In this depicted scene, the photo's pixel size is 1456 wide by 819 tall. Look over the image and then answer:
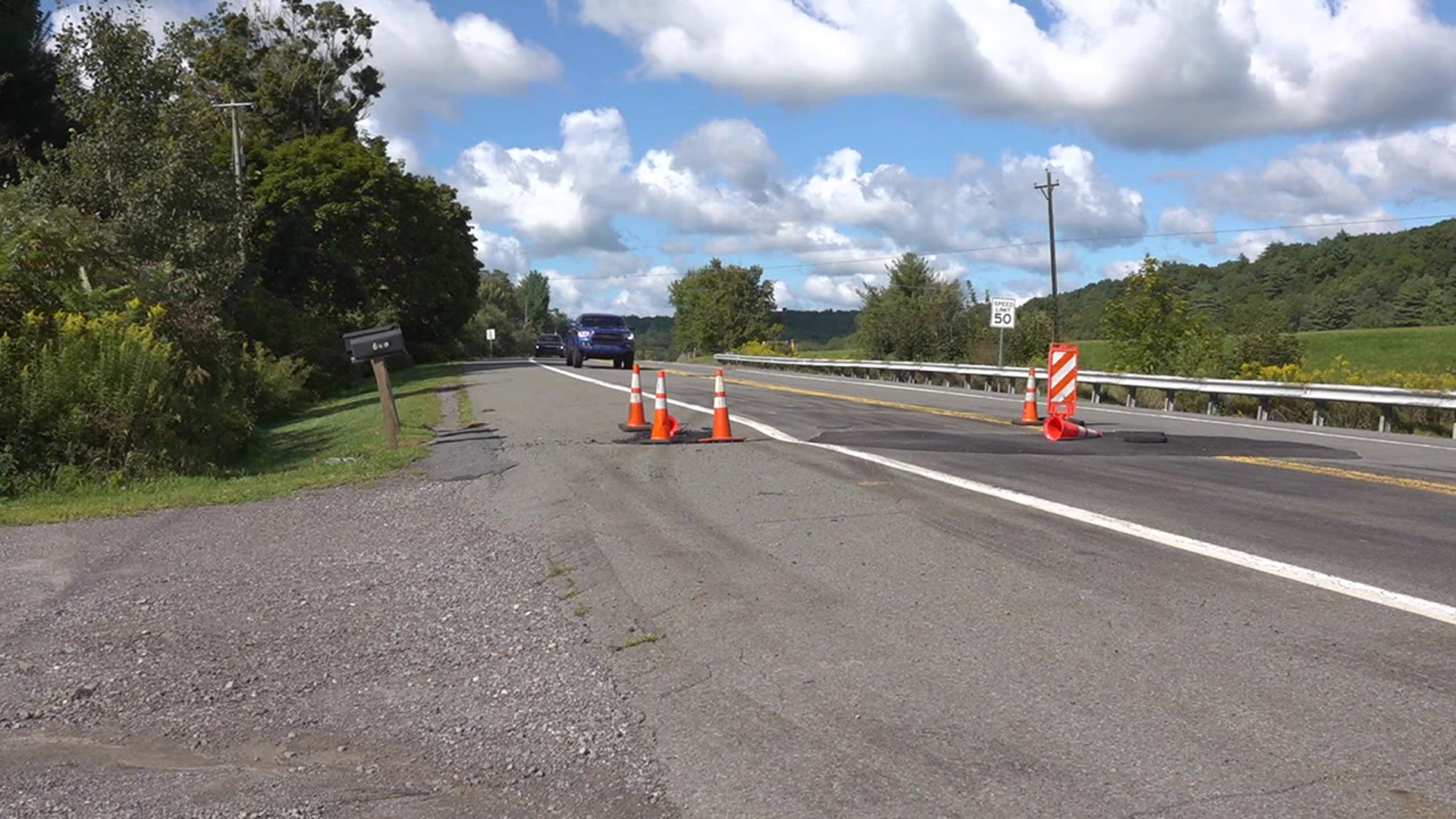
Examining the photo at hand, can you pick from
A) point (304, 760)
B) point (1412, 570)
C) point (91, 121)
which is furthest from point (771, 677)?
point (91, 121)

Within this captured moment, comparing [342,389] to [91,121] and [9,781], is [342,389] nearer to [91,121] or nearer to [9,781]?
[91,121]

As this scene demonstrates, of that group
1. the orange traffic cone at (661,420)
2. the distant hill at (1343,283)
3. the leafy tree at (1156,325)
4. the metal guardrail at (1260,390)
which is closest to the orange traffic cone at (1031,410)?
the orange traffic cone at (661,420)

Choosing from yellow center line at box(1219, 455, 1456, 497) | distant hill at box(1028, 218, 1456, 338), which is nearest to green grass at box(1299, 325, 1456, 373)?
distant hill at box(1028, 218, 1456, 338)

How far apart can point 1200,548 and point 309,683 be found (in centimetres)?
554

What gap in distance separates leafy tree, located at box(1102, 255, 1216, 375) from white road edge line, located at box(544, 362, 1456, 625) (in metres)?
28.2

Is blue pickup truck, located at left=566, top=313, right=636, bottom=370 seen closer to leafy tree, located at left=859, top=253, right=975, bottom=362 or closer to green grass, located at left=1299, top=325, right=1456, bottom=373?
leafy tree, located at left=859, top=253, right=975, bottom=362

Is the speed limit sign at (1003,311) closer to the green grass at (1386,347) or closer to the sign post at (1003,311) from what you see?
the sign post at (1003,311)

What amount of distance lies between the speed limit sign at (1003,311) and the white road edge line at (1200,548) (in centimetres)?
2464

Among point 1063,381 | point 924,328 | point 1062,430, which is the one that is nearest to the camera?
point 1062,430

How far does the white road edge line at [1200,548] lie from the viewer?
6137 mm

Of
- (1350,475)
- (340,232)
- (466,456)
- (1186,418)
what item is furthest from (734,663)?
(340,232)

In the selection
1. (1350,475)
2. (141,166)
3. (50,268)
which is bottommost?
(1350,475)

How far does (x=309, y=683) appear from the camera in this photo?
5.57m

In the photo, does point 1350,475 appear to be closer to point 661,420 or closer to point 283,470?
point 661,420
